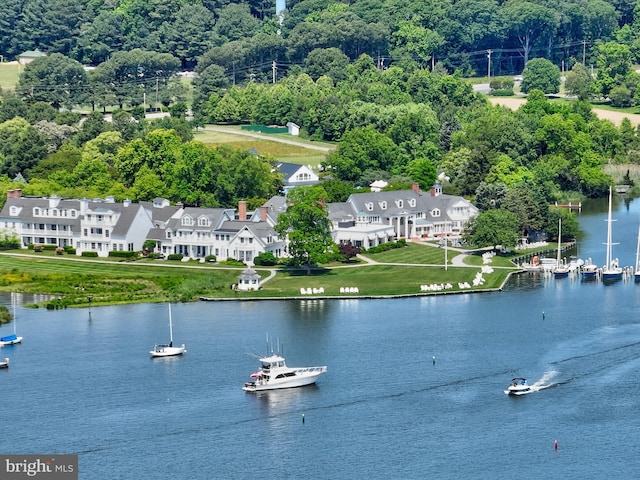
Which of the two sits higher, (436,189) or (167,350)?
(436,189)

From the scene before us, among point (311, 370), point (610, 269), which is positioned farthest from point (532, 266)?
point (311, 370)

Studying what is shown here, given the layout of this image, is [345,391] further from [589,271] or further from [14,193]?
[14,193]

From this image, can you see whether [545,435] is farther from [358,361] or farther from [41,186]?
[41,186]

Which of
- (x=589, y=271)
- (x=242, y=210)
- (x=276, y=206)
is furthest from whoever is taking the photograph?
(x=276, y=206)

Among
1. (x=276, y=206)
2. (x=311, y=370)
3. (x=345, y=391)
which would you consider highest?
(x=276, y=206)

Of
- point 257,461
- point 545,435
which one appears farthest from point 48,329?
point 545,435
